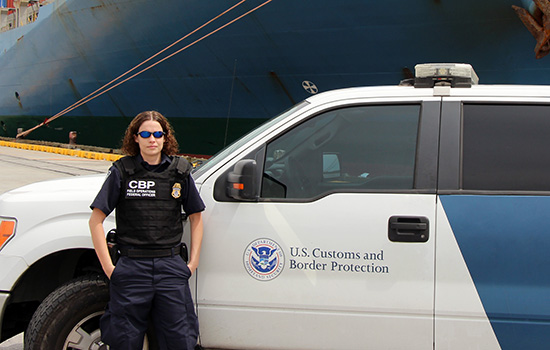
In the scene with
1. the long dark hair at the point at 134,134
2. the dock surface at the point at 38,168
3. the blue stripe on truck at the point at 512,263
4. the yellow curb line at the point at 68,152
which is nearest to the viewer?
the blue stripe on truck at the point at 512,263

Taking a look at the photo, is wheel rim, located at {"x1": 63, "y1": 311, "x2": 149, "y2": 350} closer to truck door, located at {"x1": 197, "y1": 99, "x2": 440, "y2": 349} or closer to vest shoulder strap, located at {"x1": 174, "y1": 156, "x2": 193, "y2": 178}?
truck door, located at {"x1": 197, "y1": 99, "x2": 440, "y2": 349}

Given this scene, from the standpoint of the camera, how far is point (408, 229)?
8.63ft

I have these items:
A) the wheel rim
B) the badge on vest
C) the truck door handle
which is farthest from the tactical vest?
the truck door handle

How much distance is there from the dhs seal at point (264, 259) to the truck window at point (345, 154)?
256 mm

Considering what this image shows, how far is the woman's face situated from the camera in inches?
105

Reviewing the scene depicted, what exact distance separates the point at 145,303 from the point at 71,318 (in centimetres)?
49

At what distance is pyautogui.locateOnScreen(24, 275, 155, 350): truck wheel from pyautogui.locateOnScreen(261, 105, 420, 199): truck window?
1.00 m

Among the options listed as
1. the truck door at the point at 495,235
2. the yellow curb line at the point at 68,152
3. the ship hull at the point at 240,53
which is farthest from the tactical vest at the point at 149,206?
the yellow curb line at the point at 68,152

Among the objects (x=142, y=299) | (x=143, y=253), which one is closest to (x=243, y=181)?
(x=143, y=253)

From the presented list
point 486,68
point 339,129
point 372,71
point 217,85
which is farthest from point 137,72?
point 339,129

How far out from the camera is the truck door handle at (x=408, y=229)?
2617mm

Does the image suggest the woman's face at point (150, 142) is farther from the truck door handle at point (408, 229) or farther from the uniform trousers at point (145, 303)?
the truck door handle at point (408, 229)

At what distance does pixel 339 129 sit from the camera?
9.65 feet

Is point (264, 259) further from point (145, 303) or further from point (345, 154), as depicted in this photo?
point (345, 154)
